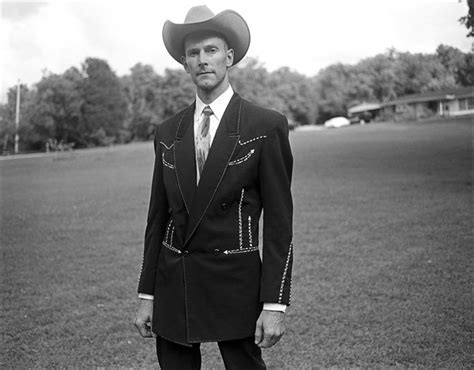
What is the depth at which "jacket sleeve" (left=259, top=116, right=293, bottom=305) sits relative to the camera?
243cm

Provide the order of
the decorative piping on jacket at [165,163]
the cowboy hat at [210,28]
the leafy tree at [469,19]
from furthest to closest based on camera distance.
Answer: the leafy tree at [469,19], the decorative piping on jacket at [165,163], the cowboy hat at [210,28]

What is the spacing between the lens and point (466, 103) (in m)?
58.1

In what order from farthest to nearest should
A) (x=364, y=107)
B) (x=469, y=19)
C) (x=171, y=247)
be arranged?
(x=364, y=107)
(x=469, y=19)
(x=171, y=247)

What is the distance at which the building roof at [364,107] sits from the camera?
7395cm

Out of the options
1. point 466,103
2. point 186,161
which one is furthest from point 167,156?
point 466,103

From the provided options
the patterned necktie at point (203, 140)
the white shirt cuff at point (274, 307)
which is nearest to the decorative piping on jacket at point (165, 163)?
the patterned necktie at point (203, 140)

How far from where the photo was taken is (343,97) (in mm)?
81000

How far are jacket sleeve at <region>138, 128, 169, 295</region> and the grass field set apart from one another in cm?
228

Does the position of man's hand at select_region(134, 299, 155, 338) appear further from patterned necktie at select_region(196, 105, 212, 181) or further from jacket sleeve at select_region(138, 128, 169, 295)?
patterned necktie at select_region(196, 105, 212, 181)

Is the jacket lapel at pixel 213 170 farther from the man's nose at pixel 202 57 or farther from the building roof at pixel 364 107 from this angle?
the building roof at pixel 364 107

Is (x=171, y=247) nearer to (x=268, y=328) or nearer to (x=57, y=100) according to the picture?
(x=268, y=328)

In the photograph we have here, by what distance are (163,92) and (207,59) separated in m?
66.7

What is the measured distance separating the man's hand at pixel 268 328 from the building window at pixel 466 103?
60015mm

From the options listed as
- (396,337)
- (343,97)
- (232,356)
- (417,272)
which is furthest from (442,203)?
(343,97)
